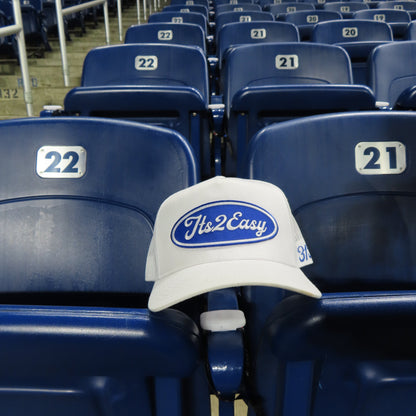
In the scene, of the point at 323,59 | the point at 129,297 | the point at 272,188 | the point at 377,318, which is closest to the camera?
the point at 377,318

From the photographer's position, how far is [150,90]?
1147 mm

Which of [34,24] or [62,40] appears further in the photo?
[34,24]

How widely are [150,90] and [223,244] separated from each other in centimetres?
80

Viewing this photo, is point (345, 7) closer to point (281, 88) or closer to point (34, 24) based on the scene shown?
point (34, 24)

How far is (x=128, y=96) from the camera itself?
1.15m

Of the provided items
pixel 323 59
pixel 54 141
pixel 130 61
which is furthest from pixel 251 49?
pixel 54 141

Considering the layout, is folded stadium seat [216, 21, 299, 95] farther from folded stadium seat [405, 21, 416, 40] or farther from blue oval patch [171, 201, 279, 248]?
blue oval patch [171, 201, 279, 248]

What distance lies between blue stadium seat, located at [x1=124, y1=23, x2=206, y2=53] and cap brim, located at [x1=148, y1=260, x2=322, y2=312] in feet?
6.92

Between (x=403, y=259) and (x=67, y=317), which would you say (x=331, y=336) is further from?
(x=403, y=259)

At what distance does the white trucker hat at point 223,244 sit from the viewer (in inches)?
16.2

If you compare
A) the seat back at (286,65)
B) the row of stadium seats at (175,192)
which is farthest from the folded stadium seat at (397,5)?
the row of stadium seats at (175,192)

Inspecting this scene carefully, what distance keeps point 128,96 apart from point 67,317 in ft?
2.73

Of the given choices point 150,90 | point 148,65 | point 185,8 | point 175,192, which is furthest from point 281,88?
point 185,8

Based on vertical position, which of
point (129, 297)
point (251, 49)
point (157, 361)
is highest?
point (251, 49)
